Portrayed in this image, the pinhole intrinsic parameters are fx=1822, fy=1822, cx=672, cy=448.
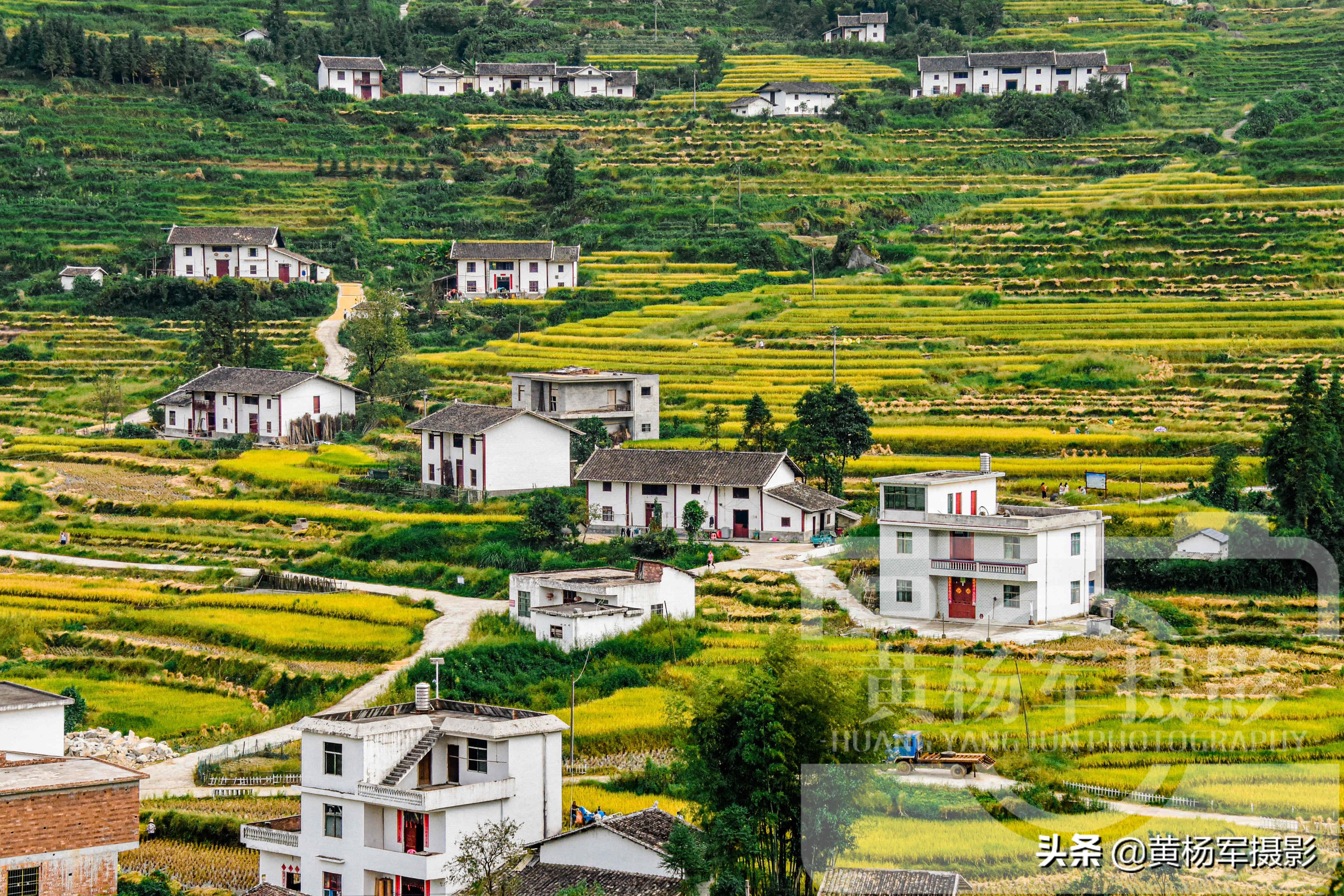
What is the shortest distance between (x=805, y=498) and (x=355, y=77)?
200ft

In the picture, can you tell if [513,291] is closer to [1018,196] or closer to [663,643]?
[1018,196]

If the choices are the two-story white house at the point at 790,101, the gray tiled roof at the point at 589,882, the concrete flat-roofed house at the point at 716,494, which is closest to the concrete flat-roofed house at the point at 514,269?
the two-story white house at the point at 790,101

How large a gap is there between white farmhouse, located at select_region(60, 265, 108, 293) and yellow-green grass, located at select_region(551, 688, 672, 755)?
48046 mm

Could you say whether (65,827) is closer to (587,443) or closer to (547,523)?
(547,523)

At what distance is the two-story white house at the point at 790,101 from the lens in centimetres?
9556

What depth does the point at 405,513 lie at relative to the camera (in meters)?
50.7

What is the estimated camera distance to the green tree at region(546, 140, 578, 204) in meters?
84.9

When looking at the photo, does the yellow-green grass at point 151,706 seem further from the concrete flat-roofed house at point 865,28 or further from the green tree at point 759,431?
the concrete flat-roofed house at point 865,28

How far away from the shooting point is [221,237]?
76375 millimetres

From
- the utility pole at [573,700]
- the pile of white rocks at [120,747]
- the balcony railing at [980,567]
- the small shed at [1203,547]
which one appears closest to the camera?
the utility pole at [573,700]

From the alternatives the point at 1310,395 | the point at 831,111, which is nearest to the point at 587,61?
the point at 831,111

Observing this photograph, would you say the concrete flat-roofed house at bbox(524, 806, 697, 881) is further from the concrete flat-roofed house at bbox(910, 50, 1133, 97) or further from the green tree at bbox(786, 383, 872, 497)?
the concrete flat-roofed house at bbox(910, 50, 1133, 97)

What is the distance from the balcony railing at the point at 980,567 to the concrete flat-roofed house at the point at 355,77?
67.3 metres

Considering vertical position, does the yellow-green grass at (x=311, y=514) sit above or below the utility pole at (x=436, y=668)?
below
